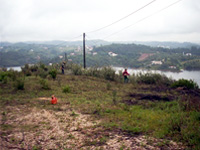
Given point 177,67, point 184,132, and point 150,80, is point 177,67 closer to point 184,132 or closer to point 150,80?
point 150,80

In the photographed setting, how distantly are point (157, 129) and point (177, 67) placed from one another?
49.0 ft

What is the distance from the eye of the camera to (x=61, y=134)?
6.10 meters

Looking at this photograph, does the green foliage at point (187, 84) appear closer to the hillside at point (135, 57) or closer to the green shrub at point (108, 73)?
the hillside at point (135, 57)

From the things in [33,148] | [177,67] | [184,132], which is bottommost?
[33,148]

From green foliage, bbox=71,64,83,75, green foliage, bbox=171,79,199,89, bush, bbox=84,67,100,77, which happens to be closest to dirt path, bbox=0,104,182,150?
green foliage, bbox=171,79,199,89

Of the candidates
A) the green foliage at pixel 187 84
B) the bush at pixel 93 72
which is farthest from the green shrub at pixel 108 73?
the green foliage at pixel 187 84

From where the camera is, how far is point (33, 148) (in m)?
5.20

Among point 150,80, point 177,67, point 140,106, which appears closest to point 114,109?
point 140,106

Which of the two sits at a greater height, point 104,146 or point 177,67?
point 177,67

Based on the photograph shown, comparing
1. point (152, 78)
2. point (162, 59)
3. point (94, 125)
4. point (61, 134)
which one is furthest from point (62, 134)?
point (162, 59)

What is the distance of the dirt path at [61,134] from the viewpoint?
5164mm

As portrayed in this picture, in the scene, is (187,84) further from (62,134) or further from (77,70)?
(77,70)

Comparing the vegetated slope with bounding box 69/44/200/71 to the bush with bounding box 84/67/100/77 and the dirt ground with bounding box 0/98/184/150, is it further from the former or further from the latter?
the dirt ground with bounding box 0/98/184/150

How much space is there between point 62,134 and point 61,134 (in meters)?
0.03
